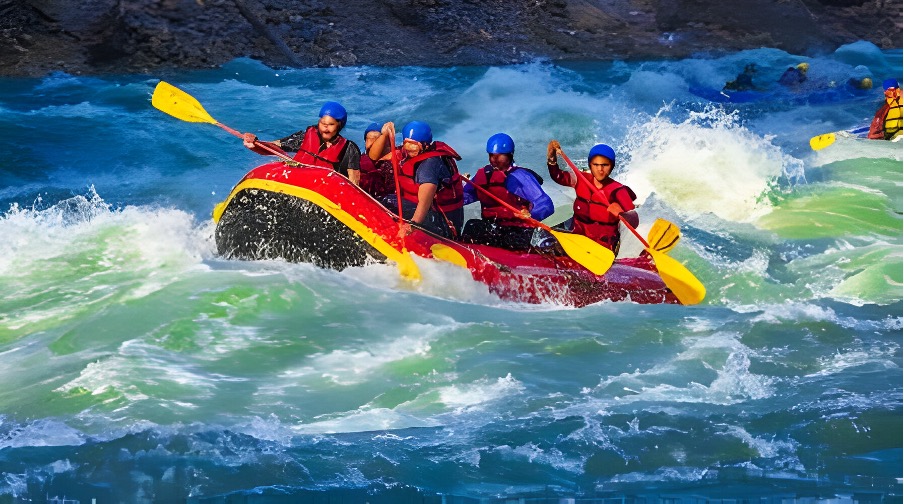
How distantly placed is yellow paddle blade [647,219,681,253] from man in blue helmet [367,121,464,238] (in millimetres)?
1109

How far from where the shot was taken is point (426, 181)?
20.1 feet

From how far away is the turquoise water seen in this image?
4352 millimetres

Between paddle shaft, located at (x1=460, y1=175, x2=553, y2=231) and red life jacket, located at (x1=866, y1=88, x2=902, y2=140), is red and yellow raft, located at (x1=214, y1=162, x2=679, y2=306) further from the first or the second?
red life jacket, located at (x1=866, y1=88, x2=902, y2=140)

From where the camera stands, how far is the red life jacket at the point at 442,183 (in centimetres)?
621

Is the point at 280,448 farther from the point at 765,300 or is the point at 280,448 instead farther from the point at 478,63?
the point at 478,63

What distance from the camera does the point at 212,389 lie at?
5039 millimetres

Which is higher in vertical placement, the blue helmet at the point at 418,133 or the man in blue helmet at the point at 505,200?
the blue helmet at the point at 418,133

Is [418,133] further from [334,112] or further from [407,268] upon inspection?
[407,268]

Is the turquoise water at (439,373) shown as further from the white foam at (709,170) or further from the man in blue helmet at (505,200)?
the man in blue helmet at (505,200)

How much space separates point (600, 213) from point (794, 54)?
16.0 m

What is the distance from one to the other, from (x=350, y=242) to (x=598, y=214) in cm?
147

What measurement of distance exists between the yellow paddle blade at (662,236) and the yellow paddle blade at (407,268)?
1.37 metres

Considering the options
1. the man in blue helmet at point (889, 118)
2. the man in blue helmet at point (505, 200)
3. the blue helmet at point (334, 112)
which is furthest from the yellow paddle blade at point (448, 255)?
the man in blue helmet at point (889, 118)

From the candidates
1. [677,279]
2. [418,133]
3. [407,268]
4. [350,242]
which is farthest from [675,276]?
[350,242]
